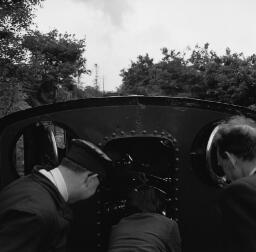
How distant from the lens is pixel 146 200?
3.90 m

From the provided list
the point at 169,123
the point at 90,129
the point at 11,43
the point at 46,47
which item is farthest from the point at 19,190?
the point at 46,47

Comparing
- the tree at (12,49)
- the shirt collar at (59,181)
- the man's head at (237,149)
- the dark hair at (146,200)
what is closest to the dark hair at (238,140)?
the man's head at (237,149)

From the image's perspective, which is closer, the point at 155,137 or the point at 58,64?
the point at 155,137

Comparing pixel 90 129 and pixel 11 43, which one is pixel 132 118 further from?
pixel 11 43

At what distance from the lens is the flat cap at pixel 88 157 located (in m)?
2.77

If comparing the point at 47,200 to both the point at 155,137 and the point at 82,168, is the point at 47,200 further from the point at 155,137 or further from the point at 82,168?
the point at 155,137

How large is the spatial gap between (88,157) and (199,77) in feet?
114

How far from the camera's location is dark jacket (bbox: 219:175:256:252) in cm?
243

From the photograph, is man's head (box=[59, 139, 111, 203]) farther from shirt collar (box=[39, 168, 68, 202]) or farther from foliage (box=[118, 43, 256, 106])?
foliage (box=[118, 43, 256, 106])

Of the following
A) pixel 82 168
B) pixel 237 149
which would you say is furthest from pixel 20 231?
pixel 237 149

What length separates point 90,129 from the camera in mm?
4156

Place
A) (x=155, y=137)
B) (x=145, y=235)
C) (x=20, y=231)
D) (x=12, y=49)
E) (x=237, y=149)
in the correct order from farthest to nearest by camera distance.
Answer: (x=12, y=49) < (x=155, y=137) < (x=145, y=235) < (x=237, y=149) < (x=20, y=231)

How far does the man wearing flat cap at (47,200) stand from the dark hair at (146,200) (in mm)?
1065

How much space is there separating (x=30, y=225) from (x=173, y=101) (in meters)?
2.11
